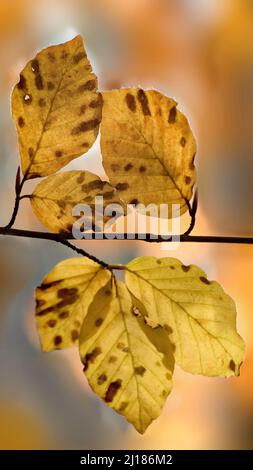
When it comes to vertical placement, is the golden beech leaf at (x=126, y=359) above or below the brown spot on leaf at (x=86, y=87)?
below

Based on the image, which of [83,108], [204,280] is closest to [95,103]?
[83,108]

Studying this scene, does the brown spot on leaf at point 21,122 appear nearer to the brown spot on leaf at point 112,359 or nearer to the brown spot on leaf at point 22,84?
the brown spot on leaf at point 22,84

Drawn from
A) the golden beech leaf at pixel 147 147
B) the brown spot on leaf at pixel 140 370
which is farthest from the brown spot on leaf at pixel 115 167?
the brown spot on leaf at pixel 140 370

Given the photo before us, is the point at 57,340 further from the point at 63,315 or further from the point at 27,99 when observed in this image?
the point at 27,99

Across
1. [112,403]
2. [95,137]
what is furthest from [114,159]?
[112,403]

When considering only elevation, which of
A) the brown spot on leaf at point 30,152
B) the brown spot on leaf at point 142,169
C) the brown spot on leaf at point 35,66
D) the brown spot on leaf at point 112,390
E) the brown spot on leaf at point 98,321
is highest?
the brown spot on leaf at point 35,66
